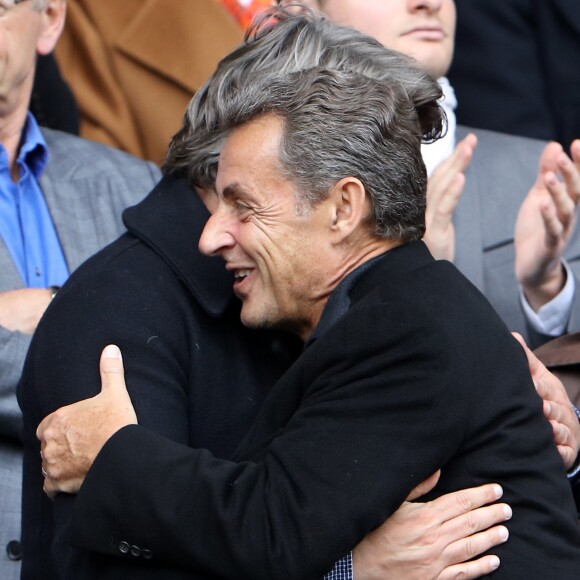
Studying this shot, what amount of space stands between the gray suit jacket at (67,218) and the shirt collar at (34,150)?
23 mm

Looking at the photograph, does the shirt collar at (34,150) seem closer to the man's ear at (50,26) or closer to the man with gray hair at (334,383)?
the man's ear at (50,26)

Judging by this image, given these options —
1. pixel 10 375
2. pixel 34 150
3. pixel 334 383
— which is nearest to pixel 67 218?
pixel 34 150

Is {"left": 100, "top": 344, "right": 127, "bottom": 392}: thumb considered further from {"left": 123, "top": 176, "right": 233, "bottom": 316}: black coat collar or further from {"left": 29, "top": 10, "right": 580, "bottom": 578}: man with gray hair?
{"left": 123, "top": 176, "right": 233, "bottom": 316}: black coat collar

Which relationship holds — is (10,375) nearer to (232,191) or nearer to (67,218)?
(67,218)

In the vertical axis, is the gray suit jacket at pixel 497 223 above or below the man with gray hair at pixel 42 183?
below

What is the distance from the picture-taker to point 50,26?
11.6 feet

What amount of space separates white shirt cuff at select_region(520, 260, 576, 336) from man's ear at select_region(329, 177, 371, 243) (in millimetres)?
1086

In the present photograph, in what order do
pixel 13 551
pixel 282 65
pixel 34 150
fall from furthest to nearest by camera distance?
pixel 34 150
pixel 13 551
pixel 282 65

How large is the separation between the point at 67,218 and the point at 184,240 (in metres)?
0.91

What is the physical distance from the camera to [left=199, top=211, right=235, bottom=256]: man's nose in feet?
7.74

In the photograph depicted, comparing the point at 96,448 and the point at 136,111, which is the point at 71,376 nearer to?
the point at 96,448

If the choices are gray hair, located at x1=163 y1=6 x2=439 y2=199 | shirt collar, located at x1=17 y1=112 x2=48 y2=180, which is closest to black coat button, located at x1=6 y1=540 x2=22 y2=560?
gray hair, located at x1=163 y1=6 x2=439 y2=199

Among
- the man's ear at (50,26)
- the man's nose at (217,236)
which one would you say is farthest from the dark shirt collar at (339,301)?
the man's ear at (50,26)

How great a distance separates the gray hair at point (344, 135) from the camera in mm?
2275
